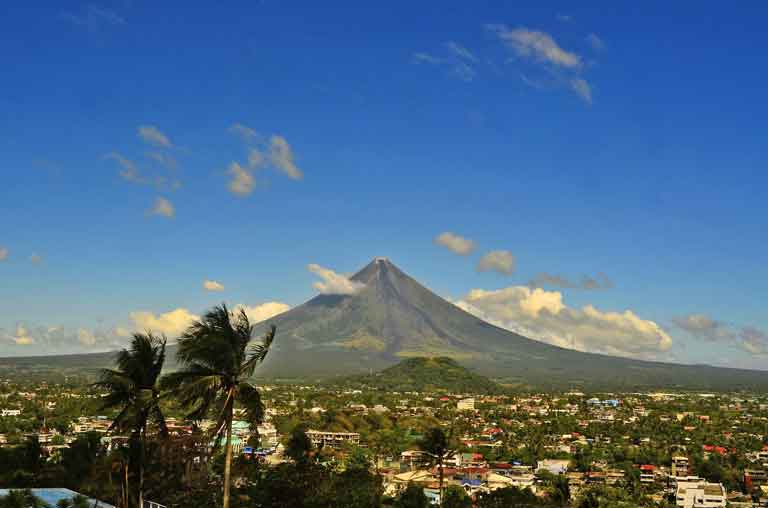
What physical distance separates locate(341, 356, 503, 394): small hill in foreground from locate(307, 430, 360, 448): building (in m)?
82.4

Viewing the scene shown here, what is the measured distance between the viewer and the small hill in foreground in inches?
6565

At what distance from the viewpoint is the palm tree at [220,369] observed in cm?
1202

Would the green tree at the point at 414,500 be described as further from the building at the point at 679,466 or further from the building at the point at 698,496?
the building at the point at 679,466

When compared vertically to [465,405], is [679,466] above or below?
below

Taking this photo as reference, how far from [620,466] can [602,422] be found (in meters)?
41.0

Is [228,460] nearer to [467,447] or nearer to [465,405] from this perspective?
[467,447]

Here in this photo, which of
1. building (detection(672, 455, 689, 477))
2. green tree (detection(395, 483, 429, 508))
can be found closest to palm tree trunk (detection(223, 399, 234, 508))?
green tree (detection(395, 483, 429, 508))

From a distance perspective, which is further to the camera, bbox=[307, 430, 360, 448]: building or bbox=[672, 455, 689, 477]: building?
bbox=[307, 430, 360, 448]: building

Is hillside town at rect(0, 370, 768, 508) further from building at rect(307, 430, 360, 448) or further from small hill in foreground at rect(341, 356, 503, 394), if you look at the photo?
small hill in foreground at rect(341, 356, 503, 394)

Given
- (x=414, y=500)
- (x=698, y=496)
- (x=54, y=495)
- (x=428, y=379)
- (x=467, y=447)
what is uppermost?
(x=428, y=379)

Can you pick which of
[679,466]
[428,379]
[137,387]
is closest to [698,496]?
[679,466]

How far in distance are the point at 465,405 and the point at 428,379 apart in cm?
5318

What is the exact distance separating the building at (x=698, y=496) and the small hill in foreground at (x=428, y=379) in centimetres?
11202

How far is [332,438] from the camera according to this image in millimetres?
76188
